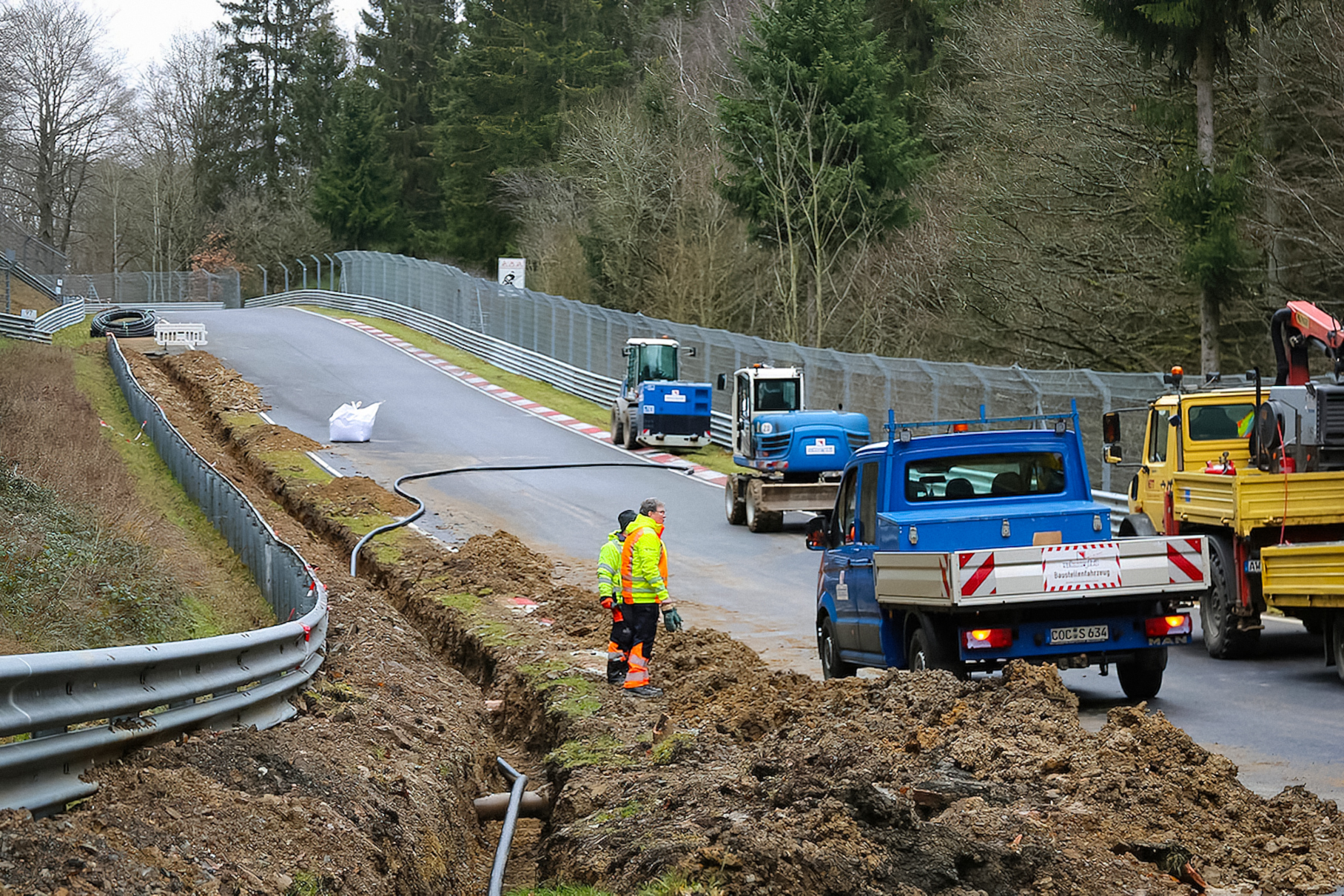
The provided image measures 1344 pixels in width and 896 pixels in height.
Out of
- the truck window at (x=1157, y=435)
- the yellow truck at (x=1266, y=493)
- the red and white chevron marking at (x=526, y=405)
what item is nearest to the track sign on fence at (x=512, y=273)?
the red and white chevron marking at (x=526, y=405)

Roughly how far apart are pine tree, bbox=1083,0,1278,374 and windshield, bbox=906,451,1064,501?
15.8m

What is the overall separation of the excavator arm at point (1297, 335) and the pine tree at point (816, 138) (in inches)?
1074

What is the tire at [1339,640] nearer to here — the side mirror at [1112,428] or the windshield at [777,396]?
the side mirror at [1112,428]

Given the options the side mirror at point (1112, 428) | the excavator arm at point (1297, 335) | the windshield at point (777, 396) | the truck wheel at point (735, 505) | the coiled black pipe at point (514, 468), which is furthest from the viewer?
the coiled black pipe at point (514, 468)

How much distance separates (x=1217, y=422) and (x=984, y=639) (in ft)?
21.5

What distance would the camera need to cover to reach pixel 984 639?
10875mm

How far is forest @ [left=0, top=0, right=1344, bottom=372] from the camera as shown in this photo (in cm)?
2802

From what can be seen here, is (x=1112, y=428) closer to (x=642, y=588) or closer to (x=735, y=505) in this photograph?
(x=642, y=588)

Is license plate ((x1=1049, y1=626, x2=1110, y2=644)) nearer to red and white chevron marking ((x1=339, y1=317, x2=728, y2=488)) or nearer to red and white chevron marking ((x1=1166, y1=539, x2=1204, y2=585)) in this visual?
red and white chevron marking ((x1=1166, y1=539, x2=1204, y2=585))

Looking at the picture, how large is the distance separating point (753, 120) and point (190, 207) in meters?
53.2

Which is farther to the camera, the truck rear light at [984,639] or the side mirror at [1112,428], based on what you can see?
the side mirror at [1112,428]

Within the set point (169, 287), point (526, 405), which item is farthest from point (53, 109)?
point (526, 405)

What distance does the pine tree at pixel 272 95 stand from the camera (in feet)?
293

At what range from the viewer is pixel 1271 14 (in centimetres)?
2573
